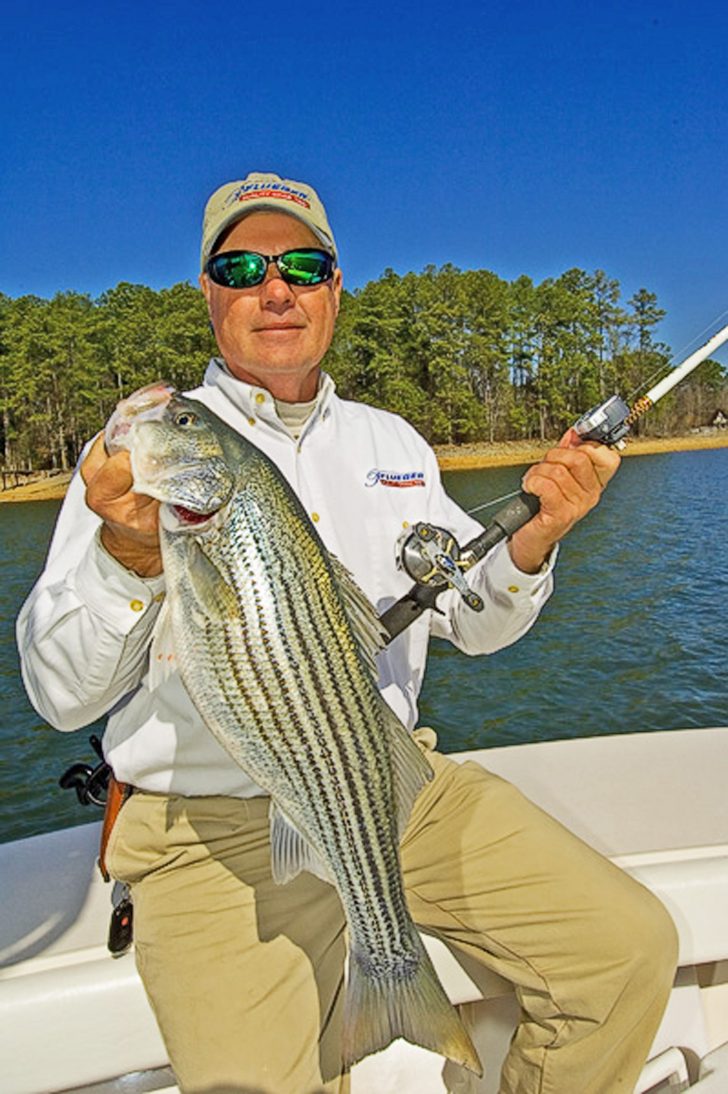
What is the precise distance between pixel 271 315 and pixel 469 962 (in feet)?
8.80

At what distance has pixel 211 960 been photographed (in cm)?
291

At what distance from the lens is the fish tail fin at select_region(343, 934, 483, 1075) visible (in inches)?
104

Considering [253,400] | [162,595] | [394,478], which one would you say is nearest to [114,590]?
[162,595]

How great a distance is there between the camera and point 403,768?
9.18 ft

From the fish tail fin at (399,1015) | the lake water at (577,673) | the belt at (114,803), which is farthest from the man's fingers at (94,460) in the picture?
the lake water at (577,673)

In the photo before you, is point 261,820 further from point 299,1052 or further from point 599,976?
point 599,976

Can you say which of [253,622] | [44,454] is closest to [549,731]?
[253,622]

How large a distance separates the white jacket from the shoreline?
49.7 metres

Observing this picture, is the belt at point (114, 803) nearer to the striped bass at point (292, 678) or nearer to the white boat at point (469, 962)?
the white boat at point (469, 962)

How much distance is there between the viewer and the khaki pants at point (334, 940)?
9.32 feet

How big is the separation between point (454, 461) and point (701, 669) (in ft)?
173

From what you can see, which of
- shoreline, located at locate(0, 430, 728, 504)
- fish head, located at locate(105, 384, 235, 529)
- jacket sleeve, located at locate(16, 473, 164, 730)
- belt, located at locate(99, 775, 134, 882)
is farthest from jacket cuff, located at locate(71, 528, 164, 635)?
shoreline, located at locate(0, 430, 728, 504)

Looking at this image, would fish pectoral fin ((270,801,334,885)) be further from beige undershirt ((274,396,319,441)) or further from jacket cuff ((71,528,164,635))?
beige undershirt ((274,396,319,441))

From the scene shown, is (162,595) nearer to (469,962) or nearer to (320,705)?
(320,705)
